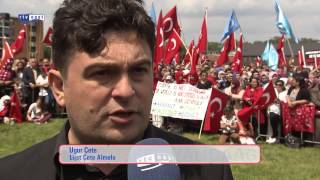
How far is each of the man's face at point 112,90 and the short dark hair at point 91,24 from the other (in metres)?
0.02

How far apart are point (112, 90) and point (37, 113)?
14.1 metres

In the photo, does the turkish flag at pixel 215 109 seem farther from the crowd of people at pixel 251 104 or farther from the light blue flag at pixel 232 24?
the light blue flag at pixel 232 24

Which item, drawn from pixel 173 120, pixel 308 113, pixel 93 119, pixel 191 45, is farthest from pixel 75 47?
pixel 191 45

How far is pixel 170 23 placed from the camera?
1841 centimetres

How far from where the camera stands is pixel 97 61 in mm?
1406

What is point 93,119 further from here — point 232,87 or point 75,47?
point 232,87

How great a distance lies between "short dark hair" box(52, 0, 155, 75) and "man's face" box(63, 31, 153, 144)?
24 millimetres

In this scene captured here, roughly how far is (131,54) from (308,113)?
10318mm

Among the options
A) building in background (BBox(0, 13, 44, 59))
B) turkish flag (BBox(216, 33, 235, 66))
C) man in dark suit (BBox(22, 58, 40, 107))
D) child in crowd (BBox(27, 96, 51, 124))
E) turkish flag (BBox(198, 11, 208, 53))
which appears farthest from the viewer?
building in background (BBox(0, 13, 44, 59))

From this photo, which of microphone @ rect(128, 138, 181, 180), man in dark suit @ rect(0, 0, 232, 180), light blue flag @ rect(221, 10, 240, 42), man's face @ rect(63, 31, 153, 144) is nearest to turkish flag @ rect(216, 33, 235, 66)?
light blue flag @ rect(221, 10, 240, 42)

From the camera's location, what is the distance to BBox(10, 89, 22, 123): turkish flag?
14359 millimetres

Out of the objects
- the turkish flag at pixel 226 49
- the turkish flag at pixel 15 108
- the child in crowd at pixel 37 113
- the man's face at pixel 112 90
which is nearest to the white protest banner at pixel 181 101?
the child in crowd at pixel 37 113

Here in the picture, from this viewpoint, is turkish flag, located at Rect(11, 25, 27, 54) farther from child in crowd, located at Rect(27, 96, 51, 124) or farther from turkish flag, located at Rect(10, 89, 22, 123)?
turkish flag, located at Rect(10, 89, 22, 123)

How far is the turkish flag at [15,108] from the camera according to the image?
565 inches
